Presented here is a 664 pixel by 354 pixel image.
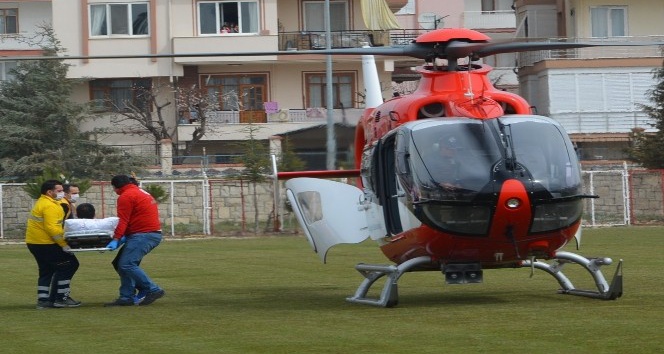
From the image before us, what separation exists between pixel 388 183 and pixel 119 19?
39139 millimetres

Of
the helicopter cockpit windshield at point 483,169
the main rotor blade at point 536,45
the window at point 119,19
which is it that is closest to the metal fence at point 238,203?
the window at point 119,19

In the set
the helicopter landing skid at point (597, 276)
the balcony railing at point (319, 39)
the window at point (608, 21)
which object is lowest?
the helicopter landing skid at point (597, 276)

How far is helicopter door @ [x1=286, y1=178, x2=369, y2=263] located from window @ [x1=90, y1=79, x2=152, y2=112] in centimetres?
3615

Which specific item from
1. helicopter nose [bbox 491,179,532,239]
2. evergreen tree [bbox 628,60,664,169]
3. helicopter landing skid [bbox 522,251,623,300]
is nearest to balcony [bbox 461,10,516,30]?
evergreen tree [bbox 628,60,664,169]

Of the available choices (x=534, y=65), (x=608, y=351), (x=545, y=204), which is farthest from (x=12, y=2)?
(x=608, y=351)

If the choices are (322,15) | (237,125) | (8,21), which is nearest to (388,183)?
(237,125)

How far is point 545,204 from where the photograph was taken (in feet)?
47.3

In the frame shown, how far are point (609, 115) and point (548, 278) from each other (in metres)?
34.0

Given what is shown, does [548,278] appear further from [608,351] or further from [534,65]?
[534,65]

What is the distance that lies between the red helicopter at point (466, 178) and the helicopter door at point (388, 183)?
0.04 feet

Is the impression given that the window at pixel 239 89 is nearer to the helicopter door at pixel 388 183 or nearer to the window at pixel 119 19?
the window at pixel 119 19

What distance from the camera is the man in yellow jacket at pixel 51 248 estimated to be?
55.1 ft

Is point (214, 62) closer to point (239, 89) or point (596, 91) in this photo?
point (239, 89)

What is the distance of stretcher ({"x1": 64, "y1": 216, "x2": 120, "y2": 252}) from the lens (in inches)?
649
